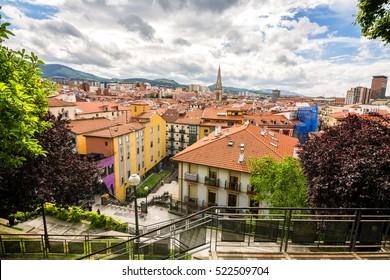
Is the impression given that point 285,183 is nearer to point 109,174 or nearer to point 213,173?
point 213,173

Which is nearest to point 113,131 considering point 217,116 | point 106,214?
point 106,214

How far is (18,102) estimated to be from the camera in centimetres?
419

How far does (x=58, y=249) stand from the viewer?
10.5m

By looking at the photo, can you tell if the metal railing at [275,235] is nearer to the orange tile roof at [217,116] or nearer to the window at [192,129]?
the window at [192,129]

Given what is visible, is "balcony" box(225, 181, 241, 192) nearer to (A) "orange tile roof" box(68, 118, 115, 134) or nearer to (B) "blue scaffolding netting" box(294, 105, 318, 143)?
(A) "orange tile roof" box(68, 118, 115, 134)

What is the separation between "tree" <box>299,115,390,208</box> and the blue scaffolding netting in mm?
37435

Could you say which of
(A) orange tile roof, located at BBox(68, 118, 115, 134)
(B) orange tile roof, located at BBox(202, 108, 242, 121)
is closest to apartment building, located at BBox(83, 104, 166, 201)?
(A) orange tile roof, located at BBox(68, 118, 115, 134)

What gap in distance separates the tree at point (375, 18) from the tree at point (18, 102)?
9.30m

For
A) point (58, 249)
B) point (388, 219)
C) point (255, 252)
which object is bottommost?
point (58, 249)

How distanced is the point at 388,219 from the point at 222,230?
4164 mm

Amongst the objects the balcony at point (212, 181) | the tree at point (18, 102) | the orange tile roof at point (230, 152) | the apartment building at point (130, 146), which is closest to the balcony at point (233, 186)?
the balcony at point (212, 181)

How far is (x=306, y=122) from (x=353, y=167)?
4778 centimetres
